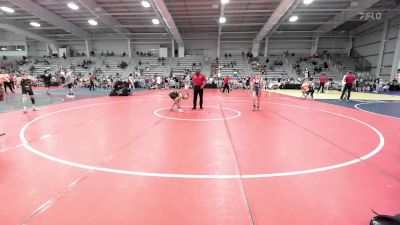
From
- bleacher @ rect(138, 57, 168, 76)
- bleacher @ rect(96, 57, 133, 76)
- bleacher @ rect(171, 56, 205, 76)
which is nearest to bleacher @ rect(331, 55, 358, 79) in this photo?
bleacher @ rect(171, 56, 205, 76)

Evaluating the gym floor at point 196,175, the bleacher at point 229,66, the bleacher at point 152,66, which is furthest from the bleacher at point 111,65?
the gym floor at point 196,175

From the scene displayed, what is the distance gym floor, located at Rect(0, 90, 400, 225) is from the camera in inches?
120

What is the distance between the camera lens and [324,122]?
880 centimetres

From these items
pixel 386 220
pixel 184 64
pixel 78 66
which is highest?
pixel 184 64

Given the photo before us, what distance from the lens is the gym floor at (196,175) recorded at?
3045 mm

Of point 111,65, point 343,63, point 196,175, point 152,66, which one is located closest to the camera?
point 196,175

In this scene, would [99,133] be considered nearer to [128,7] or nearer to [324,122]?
[324,122]

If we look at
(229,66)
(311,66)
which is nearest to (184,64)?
(229,66)

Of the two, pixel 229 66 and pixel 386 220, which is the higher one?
pixel 229 66

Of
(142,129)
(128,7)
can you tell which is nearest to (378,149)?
(142,129)

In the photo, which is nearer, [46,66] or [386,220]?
[386,220]

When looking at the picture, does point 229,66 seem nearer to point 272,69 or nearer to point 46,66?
point 272,69

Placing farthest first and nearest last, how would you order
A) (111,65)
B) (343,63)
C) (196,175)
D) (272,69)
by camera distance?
(111,65) < (343,63) < (272,69) < (196,175)

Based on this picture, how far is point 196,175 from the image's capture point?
163 inches
